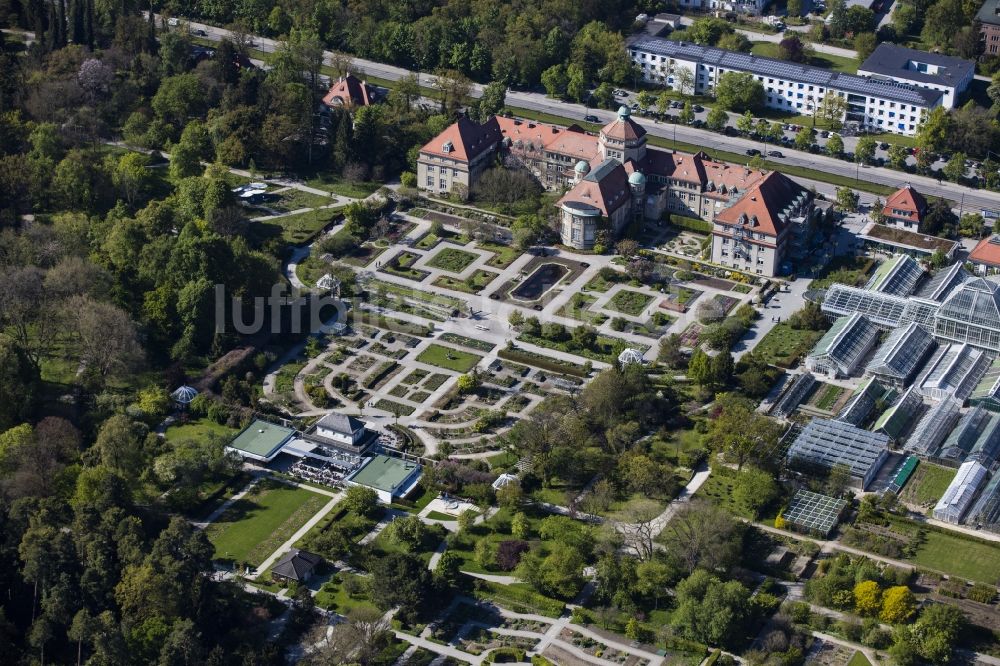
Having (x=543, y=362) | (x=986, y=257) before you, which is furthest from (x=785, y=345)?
(x=986, y=257)

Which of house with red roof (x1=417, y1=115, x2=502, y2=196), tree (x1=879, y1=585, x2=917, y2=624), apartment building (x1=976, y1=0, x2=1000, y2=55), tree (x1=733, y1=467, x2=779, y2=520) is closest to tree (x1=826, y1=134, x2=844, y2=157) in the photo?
apartment building (x1=976, y1=0, x2=1000, y2=55)

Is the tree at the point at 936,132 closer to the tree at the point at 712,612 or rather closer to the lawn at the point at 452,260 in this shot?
the lawn at the point at 452,260

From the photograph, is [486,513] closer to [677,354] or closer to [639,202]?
[677,354]

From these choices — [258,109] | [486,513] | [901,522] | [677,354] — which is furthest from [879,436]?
[258,109]

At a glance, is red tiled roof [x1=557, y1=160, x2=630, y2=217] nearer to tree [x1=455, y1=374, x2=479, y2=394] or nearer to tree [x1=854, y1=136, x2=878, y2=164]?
tree [x1=455, y1=374, x2=479, y2=394]

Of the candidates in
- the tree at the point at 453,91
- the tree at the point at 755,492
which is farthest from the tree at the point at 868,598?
the tree at the point at 453,91

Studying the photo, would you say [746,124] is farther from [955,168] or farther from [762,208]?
[762,208]
